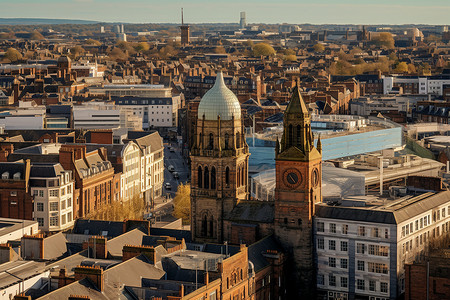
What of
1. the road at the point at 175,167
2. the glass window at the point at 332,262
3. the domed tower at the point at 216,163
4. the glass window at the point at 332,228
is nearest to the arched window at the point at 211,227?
the domed tower at the point at 216,163

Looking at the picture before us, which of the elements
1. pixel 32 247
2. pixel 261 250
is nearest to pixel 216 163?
pixel 261 250

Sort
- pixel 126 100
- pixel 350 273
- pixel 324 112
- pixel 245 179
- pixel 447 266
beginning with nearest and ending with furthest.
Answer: pixel 447 266 → pixel 350 273 → pixel 245 179 → pixel 324 112 → pixel 126 100

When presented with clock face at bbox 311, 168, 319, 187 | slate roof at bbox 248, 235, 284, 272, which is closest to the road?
clock face at bbox 311, 168, 319, 187

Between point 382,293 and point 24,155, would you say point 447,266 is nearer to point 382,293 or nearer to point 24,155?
point 382,293

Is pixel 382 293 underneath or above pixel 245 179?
underneath

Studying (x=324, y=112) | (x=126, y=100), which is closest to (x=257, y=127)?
(x=324, y=112)

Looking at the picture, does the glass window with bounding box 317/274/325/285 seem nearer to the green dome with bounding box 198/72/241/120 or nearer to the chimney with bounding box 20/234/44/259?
the green dome with bounding box 198/72/241/120

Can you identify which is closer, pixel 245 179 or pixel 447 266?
pixel 447 266

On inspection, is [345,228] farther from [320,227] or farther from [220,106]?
[220,106]

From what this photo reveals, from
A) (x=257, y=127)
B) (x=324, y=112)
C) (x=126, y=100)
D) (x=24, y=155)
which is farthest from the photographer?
(x=126, y=100)
